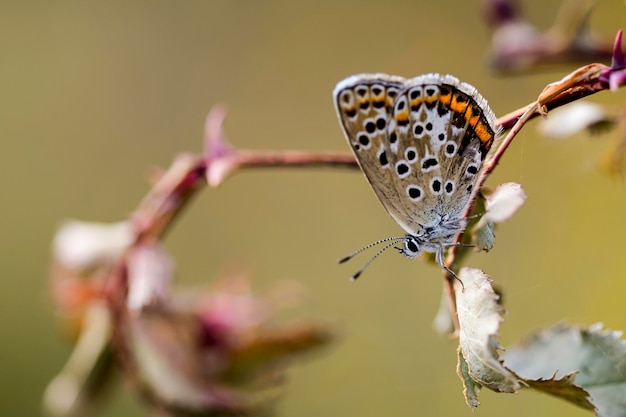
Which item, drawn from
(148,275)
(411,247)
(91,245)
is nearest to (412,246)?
(411,247)

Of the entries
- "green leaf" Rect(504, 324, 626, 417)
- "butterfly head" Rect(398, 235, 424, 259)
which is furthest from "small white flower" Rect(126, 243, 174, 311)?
"green leaf" Rect(504, 324, 626, 417)

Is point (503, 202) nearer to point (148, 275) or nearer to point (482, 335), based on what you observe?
point (482, 335)

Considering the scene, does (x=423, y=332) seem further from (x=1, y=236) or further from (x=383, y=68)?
(x=1, y=236)

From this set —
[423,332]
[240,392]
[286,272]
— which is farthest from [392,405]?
[240,392]

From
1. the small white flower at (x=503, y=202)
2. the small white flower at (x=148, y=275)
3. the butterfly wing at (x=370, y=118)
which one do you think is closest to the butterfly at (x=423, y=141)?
the butterfly wing at (x=370, y=118)

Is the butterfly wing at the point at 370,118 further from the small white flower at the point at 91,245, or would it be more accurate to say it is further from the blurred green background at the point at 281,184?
the blurred green background at the point at 281,184

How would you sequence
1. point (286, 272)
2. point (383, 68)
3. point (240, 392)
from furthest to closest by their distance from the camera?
1. point (383, 68)
2. point (286, 272)
3. point (240, 392)
